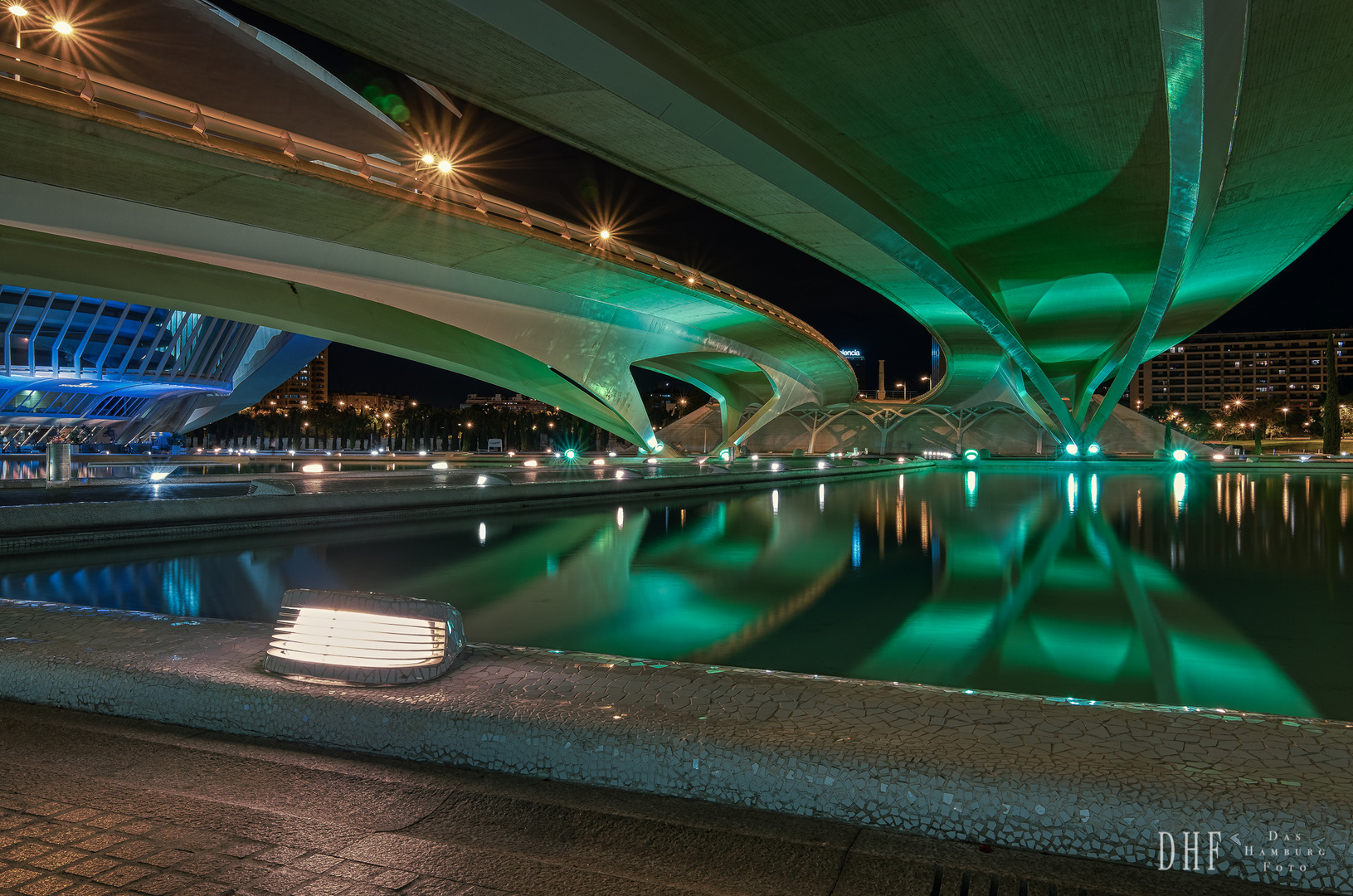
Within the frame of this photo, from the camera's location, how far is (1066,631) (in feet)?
15.8

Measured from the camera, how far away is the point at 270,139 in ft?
38.3

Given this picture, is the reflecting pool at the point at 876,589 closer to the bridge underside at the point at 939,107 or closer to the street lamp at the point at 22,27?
the bridge underside at the point at 939,107

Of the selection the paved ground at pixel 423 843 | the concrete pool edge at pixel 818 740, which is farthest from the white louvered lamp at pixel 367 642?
the paved ground at pixel 423 843

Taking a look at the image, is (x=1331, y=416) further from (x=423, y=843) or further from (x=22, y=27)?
(x=22, y=27)

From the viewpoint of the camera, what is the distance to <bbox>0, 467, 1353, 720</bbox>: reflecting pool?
4.09m

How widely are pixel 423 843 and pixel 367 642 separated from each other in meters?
1.01

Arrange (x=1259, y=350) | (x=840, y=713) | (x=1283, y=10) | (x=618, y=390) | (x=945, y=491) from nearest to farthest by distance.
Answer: (x=840, y=713)
(x=1283, y=10)
(x=945, y=491)
(x=618, y=390)
(x=1259, y=350)

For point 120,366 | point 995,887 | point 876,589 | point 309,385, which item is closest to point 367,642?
point 995,887

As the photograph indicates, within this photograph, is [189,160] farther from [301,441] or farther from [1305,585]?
A: [301,441]

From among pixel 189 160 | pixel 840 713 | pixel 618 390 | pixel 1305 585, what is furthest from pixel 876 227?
pixel 618 390

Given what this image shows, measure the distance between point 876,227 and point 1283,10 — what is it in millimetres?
5509

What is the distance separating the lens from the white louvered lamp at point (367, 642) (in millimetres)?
2783

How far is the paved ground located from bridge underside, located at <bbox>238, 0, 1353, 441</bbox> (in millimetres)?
5227

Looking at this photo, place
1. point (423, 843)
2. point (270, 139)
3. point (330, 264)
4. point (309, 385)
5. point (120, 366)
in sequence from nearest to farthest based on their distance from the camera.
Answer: point (423, 843) < point (270, 139) < point (330, 264) < point (120, 366) < point (309, 385)
